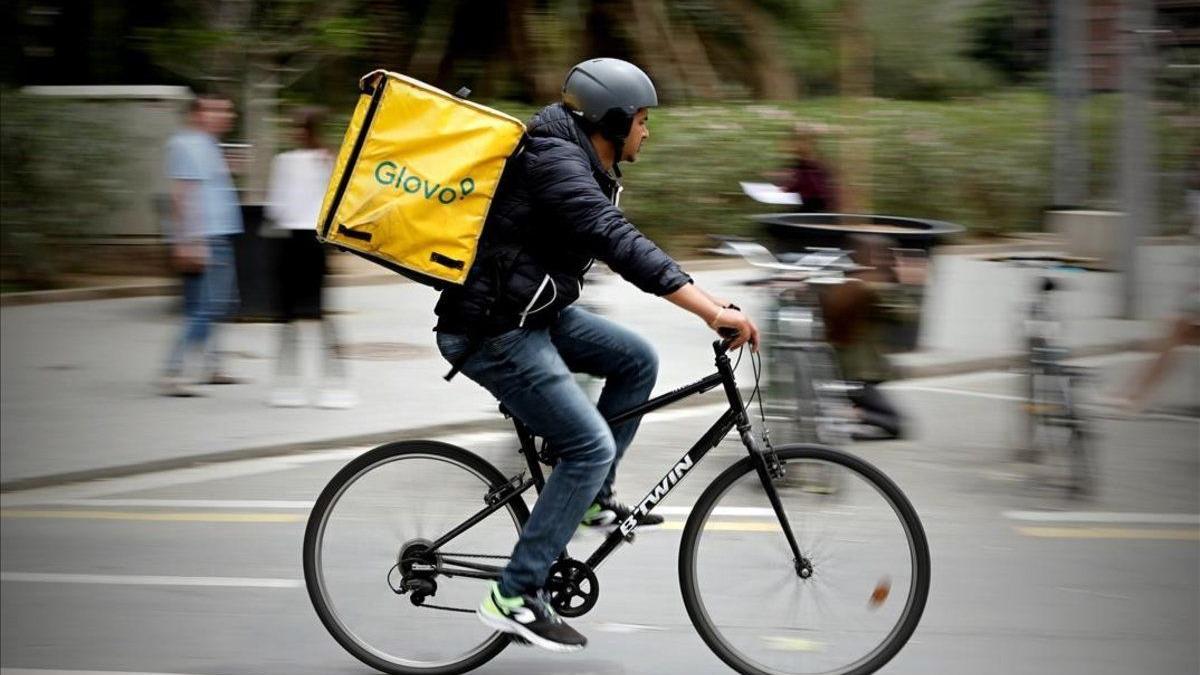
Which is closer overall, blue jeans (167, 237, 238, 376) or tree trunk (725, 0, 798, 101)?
blue jeans (167, 237, 238, 376)

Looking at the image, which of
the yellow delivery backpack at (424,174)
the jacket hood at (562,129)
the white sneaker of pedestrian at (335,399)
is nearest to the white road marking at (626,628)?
the yellow delivery backpack at (424,174)

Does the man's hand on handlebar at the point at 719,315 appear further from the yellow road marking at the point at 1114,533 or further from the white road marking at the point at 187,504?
the white road marking at the point at 187,504

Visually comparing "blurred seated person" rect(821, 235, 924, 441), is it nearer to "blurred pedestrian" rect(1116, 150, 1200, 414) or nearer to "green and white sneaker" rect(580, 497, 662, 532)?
"blurred pedestrian" rect(1116, 150, 1200, 414)

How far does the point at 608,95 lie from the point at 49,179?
980 centimetres

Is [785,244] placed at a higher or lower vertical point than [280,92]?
higher

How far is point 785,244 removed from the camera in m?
7.57

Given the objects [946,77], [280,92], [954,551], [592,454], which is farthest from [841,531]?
[946,77]

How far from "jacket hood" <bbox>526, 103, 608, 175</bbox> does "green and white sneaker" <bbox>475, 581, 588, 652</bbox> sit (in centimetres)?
121

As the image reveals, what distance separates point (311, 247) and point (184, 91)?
6.07 metres

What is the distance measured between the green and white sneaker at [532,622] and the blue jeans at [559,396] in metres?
0.04

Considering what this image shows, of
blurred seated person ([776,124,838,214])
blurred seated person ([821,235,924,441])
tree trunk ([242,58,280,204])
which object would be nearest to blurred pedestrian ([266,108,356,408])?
blurred seated person ([776,124,838,214])

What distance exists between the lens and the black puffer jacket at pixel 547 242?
3982 millimetres

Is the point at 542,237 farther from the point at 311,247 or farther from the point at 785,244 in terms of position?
the point at 311,247

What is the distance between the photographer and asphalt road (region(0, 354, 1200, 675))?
186 inches
